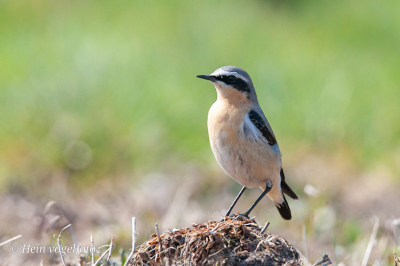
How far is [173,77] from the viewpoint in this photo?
11898 millimetres

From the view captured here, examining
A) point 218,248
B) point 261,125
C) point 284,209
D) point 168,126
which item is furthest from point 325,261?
point 168,126

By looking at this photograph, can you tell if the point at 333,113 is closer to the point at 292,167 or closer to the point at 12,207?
the point at 292,167

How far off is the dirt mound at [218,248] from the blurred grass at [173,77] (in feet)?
17.9

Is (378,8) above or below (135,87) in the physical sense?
above

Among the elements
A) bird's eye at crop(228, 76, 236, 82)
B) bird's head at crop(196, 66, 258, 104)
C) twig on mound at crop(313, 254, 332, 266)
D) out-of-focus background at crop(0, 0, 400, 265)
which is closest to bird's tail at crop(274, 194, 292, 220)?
out-of-focus background at crop(0, 0, 400, 265)

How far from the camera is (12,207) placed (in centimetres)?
822

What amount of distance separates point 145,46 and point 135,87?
2.75m

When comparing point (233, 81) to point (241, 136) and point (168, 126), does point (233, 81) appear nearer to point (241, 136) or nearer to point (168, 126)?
point (241, 136)

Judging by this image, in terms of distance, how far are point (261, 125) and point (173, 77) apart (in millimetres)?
6314

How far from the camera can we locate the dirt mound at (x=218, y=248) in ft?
13.2

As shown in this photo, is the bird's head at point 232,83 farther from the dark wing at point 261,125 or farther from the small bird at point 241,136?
the dark wing at point 261,125

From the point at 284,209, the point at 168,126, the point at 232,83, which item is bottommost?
the point at 168,126

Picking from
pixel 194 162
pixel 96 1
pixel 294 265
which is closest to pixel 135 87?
pixel 194 162

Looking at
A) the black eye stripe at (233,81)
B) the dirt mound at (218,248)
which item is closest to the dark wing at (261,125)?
the black eye stripe at (233,81)
